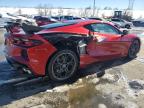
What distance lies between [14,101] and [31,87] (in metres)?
0.83

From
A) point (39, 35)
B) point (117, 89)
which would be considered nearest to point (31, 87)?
point (39, 35)

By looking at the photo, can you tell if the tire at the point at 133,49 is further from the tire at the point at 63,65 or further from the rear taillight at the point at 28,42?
the rear taillight at the point at 28,42

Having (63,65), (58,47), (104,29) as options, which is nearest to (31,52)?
(58,47)

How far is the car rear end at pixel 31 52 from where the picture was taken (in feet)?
18.0

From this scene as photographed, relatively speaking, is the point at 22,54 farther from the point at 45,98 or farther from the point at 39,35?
the point at 45,98

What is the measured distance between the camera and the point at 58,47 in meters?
5.77

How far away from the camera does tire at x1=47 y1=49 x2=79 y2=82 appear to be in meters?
5.78

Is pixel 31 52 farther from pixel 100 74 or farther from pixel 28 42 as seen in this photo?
pixel 100 74

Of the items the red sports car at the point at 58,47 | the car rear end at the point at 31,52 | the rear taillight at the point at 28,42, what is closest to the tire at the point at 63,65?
the red sports car at the point at 58,47

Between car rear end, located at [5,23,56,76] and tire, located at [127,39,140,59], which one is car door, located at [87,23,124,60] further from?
car rear end, located at [5,23,56,76]

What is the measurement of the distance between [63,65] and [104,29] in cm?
197

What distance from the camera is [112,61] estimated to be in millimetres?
8039

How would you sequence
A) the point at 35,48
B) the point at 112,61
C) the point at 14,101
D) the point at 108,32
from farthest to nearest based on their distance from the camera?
1. the point at 112,61
2. the point at 108,32
3. the point at 35,48
4. the point at 14,101

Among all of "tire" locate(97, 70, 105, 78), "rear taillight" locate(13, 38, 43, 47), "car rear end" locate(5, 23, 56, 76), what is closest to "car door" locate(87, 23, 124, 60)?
"tire" locate(97, 70, 105, 78)
